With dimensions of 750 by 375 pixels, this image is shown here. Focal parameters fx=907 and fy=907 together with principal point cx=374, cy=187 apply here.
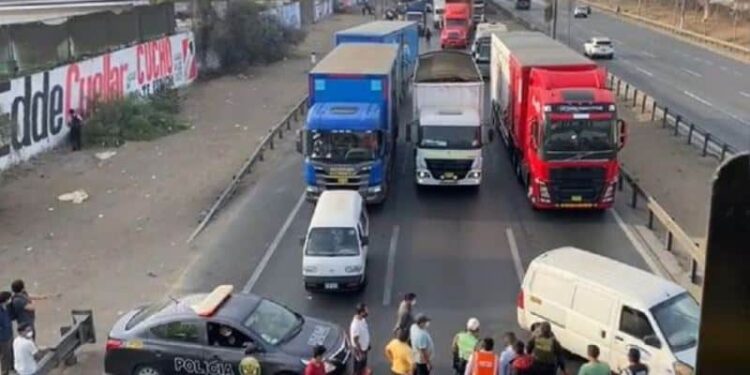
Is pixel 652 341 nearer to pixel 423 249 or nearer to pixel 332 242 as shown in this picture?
pixel 332 242

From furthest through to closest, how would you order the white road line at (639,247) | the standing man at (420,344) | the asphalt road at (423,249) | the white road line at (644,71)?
the white road line at (644,71), the white road line at (639,247), the asphalt road at (423,249), the standing man at (420,344)

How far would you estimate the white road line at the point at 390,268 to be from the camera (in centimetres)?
1762

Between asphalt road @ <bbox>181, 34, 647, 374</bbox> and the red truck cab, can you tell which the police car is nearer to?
asphalt road @ <bbox>181, 34, 647, 374</bbox>

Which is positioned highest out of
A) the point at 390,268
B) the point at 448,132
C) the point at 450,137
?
the point at 448,132

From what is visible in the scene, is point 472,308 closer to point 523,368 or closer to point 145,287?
point 523,368

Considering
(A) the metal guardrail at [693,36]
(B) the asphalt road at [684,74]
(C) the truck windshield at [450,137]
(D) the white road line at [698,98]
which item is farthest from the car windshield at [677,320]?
(A) the metal guardrail at [693,36]

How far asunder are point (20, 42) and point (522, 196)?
1774 centimetres

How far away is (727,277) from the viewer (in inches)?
76.9

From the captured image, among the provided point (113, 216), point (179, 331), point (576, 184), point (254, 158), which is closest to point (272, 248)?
point (113, 216)

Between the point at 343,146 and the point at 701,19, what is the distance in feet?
229

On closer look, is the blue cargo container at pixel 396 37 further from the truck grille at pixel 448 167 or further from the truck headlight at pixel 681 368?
the truck headlight at pixel 681 368

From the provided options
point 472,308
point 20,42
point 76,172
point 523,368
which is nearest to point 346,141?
point 472,308

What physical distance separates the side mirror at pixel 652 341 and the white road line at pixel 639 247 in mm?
5619

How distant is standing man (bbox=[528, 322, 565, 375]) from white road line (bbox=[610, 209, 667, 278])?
277 inches
